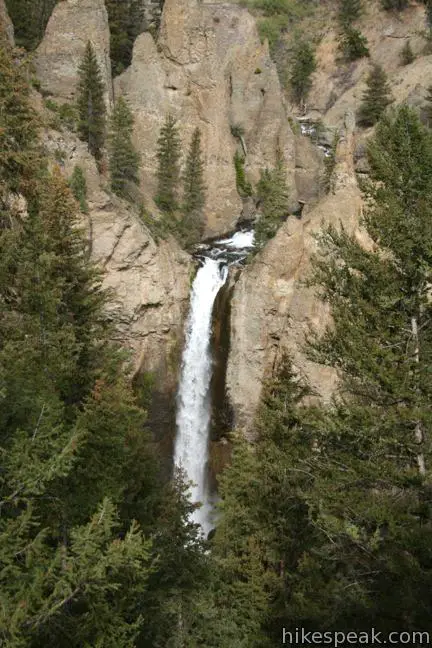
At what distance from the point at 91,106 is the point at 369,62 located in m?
37.1

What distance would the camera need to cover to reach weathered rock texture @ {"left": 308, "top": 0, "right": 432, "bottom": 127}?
49.7 meters

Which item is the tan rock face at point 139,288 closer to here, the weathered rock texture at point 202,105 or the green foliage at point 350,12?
the weathered rock texture at point 202,105

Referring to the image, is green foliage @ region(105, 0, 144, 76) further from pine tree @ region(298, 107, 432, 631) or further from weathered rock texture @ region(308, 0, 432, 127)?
pine tree @ region(298, 107, 432, 631)

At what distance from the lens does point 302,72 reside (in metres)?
58.4

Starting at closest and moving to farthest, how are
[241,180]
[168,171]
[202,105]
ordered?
[168,171] < [202,105] < [241,180]

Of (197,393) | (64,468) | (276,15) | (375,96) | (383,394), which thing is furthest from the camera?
(276,15)

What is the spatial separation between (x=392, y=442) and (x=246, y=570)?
29.5ft

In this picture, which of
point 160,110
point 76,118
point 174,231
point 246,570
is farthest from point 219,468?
point 160,110

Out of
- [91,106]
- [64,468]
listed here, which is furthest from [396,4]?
[64,468]

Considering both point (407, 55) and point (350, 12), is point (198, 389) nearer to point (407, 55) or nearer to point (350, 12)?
point (407, 55)

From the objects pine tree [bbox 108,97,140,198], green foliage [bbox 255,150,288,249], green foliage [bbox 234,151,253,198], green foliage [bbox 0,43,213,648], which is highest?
green foliage [bbox 234,151,253,198]

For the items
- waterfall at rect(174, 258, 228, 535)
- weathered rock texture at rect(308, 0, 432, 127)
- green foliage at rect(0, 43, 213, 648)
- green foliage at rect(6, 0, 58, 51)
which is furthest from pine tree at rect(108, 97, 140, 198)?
weathered rock texture at rect(308, 0, 432, 127)

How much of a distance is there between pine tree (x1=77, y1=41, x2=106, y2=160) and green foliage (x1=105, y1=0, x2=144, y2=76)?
12.0 m

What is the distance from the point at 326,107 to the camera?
190ft
